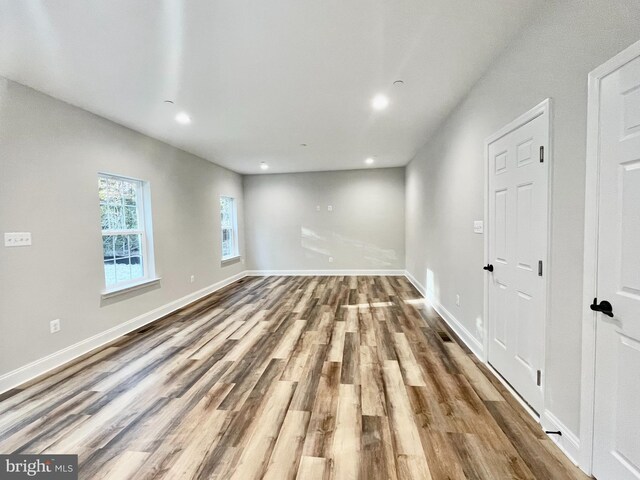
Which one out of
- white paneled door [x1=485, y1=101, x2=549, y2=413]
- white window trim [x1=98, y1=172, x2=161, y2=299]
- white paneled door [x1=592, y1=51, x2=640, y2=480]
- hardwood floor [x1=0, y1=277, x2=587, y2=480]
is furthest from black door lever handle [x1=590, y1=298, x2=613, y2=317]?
white window trim [x1=98, y1=172, x2=161, y2=299]

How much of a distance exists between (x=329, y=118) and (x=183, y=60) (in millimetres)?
1725

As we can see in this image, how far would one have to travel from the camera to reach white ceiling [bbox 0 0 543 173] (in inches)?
65.8

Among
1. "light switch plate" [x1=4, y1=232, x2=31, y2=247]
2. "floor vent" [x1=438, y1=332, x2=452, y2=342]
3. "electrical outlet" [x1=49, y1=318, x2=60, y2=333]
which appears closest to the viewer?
"light switch plate" [x1=4, y1=232, x2=31, y2=247]

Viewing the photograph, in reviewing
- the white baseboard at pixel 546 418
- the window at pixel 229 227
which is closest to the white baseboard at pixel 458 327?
the white baseboard at pixel 546 418

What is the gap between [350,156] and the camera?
5.45 m

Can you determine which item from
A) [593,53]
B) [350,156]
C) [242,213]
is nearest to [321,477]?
[593,53]

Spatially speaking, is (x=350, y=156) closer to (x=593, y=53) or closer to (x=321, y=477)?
(x=593, y=53)

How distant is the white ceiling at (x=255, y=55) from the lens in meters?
1.67

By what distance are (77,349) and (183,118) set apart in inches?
108

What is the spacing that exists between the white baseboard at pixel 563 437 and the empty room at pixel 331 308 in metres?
0.01

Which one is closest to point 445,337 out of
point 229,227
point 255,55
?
point 255,55

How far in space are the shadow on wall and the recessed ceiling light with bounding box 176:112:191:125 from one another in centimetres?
401

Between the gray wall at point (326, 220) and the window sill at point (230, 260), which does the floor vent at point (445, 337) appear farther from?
the window sill at point (230, 260)

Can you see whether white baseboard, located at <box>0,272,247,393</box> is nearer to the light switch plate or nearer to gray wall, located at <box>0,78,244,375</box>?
gray wall, located at <box>0,78,244,375</box>
